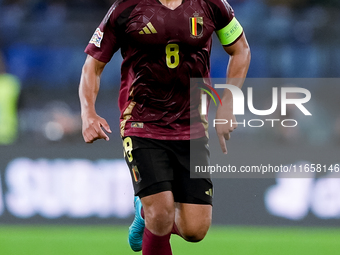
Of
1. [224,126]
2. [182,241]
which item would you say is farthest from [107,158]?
[224,126]

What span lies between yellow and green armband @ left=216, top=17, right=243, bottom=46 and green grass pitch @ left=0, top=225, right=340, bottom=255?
196 centimetres

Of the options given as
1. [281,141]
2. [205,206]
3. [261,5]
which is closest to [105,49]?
[205,206]

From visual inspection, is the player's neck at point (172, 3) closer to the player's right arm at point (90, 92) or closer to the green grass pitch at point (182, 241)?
the player's right arm at point (90, 92)

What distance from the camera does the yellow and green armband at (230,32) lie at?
3.48m

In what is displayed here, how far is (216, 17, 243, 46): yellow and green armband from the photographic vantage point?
3.48 metres

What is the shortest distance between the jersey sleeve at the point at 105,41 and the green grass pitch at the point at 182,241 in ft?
6.51

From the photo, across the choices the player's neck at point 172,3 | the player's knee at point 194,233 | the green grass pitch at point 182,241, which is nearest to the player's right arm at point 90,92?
the player's neck at point 172,3

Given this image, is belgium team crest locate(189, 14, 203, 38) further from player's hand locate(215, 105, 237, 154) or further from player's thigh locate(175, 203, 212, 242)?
player's thigh locate(175, 203, 212, 242)

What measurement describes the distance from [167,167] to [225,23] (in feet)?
3.18

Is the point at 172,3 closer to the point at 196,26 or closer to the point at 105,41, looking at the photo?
the point at 196,26

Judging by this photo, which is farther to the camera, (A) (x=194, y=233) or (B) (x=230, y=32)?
(B) (x=230, y=32)

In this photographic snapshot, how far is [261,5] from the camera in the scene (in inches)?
310

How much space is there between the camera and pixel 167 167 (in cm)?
332

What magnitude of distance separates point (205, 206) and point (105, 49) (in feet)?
3.74
